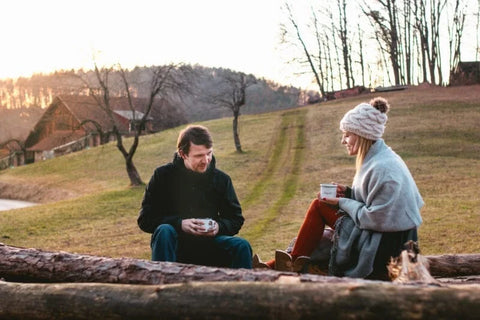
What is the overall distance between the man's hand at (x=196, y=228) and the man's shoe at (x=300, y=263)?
3.12 ft

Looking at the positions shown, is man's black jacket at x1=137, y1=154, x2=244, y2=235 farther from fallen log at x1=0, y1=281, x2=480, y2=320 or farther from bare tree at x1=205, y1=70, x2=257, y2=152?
bare tree at x1=205, y1=70, x2=257, y2=152

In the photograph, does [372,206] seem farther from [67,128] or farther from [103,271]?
[67,128]

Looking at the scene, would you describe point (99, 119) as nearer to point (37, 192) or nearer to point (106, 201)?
point (37, 192)

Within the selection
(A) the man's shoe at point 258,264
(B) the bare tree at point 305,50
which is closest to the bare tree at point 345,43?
(B) the bare tree at point 305,50

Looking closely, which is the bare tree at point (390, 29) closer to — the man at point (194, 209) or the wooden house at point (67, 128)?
the wooden house at point (67, 128)

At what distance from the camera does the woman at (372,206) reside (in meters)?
5.07

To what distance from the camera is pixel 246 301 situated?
3.34 meters

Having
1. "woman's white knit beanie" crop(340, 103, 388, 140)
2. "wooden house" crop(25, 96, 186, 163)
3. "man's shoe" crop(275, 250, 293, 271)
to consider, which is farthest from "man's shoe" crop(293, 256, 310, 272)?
"wooden house" crop(25, 96, 186, 163)

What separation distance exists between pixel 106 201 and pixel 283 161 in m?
10.2

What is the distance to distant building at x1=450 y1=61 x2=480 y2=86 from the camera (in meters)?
49.2

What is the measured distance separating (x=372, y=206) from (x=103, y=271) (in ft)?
7.95

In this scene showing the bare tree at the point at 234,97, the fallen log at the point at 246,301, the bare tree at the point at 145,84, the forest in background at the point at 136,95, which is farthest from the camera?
the bare tree at the point at 234,97

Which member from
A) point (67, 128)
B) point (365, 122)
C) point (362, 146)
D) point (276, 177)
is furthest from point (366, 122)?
point (67, 128)

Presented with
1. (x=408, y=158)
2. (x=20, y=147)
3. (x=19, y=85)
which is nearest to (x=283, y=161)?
(x=408, y=158)
